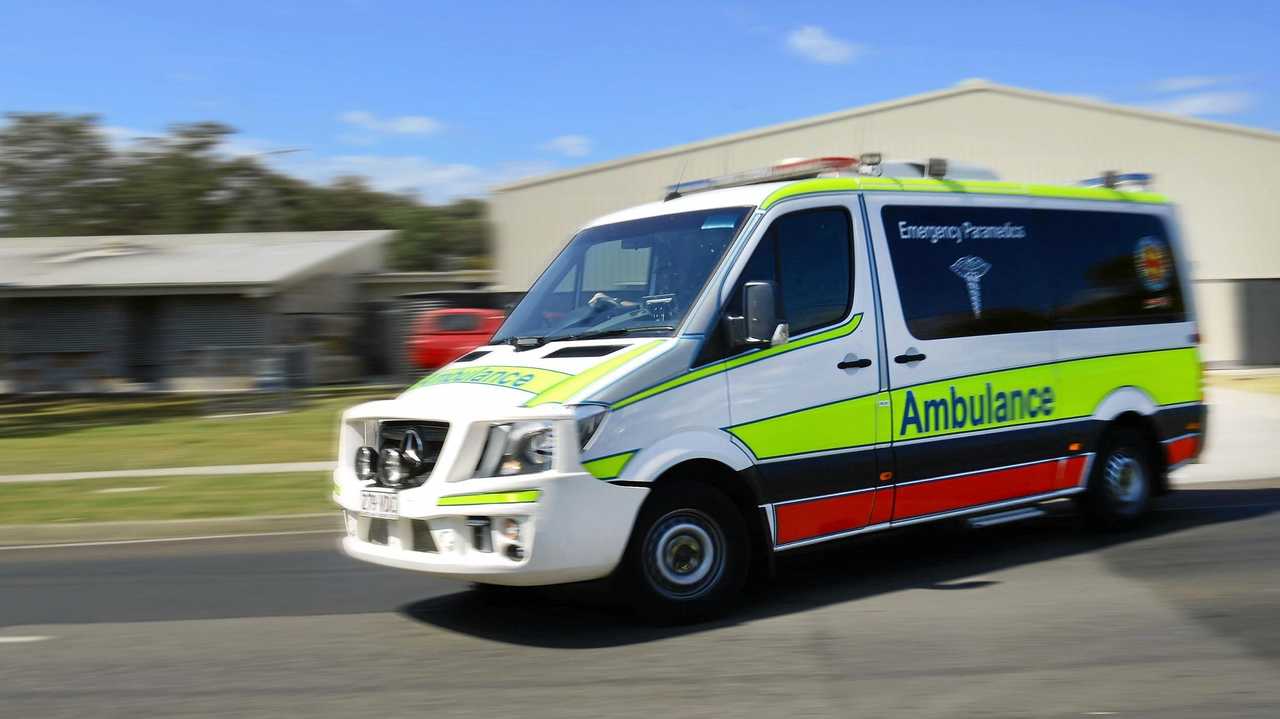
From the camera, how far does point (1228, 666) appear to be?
524 cm

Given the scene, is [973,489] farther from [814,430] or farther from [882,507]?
[814,430]

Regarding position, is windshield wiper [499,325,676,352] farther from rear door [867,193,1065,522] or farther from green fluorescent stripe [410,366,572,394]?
rear door [867,193,1065,522]

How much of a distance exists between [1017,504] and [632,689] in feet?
11.6

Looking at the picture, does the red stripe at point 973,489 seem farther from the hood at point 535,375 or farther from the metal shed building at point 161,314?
the metal shed building at point 161,314

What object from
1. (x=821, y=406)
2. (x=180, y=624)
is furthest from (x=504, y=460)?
(x=180, y=624)

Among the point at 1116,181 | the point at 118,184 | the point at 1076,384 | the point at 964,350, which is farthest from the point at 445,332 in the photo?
the point at 118,184

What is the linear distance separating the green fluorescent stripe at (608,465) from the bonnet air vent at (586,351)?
573 mm

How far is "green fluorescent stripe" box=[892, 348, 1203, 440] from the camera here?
7.15 m

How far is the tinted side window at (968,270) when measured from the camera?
717 cm

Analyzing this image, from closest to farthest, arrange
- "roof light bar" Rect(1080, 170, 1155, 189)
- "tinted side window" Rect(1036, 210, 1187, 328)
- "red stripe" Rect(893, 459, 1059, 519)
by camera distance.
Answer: "red stripe" Rect(893, 459, 1059, 519) < "tinted side window" Rect(1036, 210, 1187, 328) < "roof light bar" Rect(1080, 170, 1155, 189)

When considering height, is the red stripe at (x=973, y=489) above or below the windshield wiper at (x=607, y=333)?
below

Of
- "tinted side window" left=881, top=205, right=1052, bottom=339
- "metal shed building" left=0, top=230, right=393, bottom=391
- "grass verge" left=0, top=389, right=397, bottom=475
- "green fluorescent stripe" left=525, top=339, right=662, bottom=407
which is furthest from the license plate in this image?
"metal shed building" left=0, top=230, right=393, bottom=391

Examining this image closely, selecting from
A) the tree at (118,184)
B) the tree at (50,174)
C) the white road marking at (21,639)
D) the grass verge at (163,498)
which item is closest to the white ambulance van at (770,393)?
the white road marking at (21,639)

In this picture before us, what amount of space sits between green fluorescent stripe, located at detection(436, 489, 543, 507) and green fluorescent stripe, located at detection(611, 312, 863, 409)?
0.58 metres
